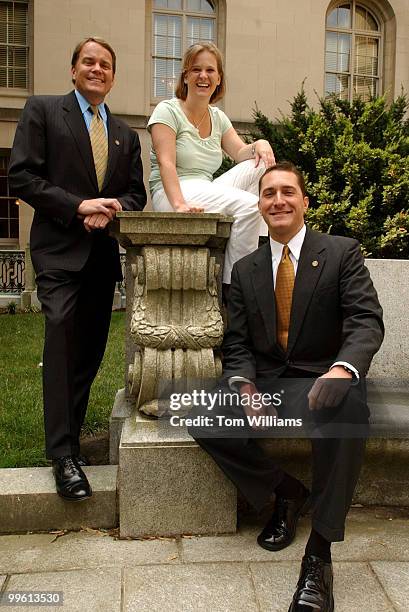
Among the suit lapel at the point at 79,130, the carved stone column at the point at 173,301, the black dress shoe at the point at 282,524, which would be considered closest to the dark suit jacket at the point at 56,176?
the suit lapel at the point at 79,130

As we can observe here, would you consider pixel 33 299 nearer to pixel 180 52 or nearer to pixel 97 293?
pixel 180 52

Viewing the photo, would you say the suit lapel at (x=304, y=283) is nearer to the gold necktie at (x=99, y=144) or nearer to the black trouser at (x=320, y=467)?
the black trouser at (x=320, y=467)

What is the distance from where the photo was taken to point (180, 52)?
1775cm

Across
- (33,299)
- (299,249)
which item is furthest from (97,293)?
(33,299)

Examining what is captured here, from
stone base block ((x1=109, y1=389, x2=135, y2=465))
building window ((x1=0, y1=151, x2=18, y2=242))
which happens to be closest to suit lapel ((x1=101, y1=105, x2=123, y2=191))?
stone base block ((x1=109, y1=389, x2=135, y2=465))

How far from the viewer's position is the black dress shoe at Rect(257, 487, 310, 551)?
278 centimetres

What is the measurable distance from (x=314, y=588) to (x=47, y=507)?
1.38 m

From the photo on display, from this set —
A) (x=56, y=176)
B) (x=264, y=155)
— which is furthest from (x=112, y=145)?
(x=264, y=155)

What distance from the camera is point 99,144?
328cm

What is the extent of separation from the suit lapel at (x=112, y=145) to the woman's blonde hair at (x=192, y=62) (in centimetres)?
41

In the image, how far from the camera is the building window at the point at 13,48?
1706 cm

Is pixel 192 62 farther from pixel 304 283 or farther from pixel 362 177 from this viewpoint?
pixel 362 177

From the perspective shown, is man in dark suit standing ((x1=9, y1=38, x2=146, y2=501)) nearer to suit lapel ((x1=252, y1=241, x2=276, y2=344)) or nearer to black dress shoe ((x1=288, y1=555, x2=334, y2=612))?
suit lapel ((x1=252, y1=241, x2=276, y2=344))

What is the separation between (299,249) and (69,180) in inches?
51.3
